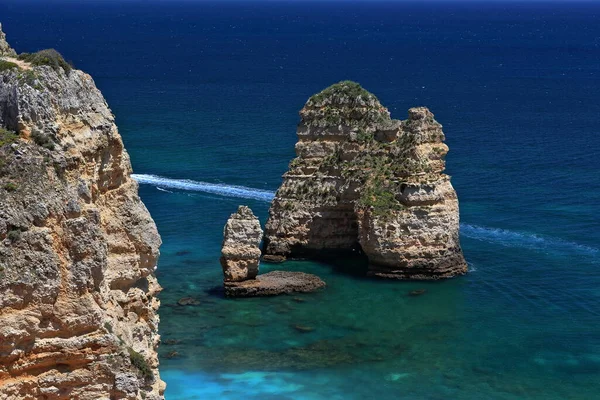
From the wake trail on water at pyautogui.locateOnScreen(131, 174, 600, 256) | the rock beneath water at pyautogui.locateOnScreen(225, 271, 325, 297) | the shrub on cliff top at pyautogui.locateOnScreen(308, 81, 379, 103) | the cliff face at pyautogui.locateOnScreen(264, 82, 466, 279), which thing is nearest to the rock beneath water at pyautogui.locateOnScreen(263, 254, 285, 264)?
the cliff face at pyautogui.locateOnScreen(264, 82, 466, 279)

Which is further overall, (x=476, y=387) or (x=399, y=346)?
(x=399, y=346)

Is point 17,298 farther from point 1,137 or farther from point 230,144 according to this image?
point 230,144

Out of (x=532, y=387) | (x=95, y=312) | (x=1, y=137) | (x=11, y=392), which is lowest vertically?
(x=532, y=387)

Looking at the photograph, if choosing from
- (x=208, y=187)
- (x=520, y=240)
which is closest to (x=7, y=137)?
(x=520, y=240)

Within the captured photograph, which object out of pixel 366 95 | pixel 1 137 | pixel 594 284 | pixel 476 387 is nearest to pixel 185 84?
pixel 366 95

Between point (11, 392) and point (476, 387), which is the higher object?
point (11, 392)
